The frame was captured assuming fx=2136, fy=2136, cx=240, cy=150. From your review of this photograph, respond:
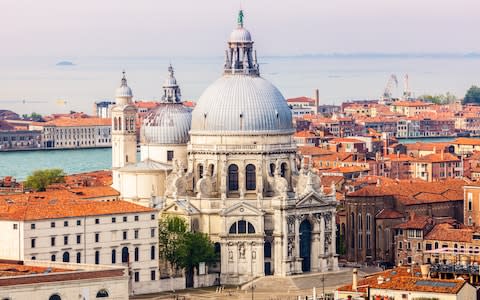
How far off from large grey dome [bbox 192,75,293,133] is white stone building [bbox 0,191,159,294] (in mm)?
5552

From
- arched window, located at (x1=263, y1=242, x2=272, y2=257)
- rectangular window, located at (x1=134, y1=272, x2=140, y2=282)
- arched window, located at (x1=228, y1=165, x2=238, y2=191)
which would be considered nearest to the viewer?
rectangular window, located at (x1=134, y1=272, x2=140, y2=282)

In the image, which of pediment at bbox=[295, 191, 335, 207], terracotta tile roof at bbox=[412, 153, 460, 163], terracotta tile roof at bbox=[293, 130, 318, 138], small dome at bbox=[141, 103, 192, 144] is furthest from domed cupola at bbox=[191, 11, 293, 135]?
terracotta tile roof at bbox=[293, 130, 318, 138]

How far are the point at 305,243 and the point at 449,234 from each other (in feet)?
14.2

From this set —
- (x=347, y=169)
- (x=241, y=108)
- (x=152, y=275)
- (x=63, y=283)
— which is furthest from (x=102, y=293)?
(x=347, y=169)

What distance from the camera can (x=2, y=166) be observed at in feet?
397

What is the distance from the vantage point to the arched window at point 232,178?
6394cm

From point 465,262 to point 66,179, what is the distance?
1198 inches

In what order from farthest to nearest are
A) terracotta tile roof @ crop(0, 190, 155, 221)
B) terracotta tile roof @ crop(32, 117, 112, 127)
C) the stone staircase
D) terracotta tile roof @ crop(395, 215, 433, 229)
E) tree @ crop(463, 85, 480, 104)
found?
tree @ crop(463, 85, 480, 104) → terracotta tile roof @ crop(32, 117, 112, 127) → terracotta tile roof @ crop(395, 215, 433, 229) → the stone staircase → terracotta tile roof @ crop(0, 190, 155, 221)

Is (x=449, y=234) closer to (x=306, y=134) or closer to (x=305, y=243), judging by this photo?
(x=305, y=243)

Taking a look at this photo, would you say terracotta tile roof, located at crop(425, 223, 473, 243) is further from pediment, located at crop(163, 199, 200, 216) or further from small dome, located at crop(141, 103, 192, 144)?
small dome, located at crop(141, 103, 192, 144)

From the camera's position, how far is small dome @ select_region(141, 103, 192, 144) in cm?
6638

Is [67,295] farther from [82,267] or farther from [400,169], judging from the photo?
[400,169]

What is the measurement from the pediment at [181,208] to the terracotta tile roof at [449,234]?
7.20m

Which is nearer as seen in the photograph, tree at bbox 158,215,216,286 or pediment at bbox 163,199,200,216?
tree at bbox 158,215,216,286
